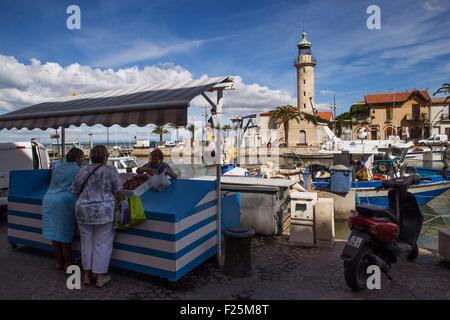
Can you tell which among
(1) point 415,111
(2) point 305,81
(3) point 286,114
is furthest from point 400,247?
(1) point 415,111

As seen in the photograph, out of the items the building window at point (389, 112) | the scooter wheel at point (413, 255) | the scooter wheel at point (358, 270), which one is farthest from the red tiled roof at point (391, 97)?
the scooter wheel at point (358, 270)

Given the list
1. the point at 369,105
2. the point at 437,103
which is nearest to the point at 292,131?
the point at 369,105

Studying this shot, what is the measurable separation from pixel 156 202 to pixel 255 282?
1799mm

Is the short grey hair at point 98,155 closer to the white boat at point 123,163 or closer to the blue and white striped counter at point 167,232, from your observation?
the blue and white striped counter at point 167,232

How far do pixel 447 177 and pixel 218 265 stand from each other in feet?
46.5

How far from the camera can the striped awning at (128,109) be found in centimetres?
434

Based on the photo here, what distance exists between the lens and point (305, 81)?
65.6 meters

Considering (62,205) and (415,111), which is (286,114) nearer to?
(415,111)

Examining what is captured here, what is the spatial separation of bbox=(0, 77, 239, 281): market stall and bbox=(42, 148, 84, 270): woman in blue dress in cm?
43

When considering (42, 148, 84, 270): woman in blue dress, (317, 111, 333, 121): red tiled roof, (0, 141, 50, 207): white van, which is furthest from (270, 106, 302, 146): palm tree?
(42, 148, 84, 270): woman in blue dress

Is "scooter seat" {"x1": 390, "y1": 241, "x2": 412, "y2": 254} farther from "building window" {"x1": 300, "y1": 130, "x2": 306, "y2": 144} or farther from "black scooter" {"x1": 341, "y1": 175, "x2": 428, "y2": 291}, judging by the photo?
"building window" {"x1": 300, "y1": 130, "x2": 306, "y2": 144}

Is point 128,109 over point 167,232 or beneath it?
over

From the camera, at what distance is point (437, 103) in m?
63.6

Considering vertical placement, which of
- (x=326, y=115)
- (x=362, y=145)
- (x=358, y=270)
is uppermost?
(x=326, y=115)
